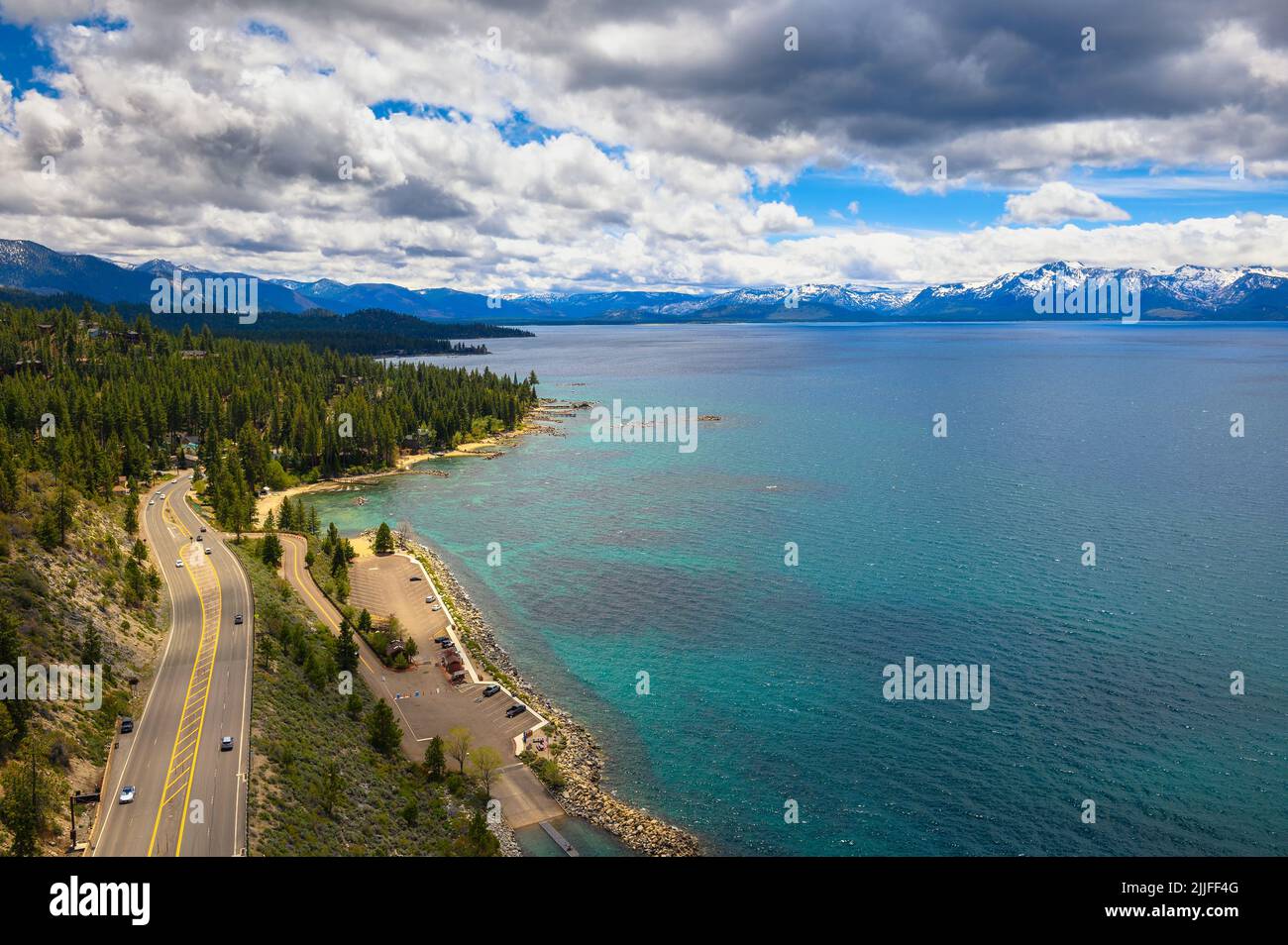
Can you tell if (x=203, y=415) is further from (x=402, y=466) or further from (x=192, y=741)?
(x=192, y=741)

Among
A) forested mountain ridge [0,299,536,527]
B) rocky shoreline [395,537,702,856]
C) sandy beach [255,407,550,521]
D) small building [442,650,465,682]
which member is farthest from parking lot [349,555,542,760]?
sandy beach [255,407,550,521]

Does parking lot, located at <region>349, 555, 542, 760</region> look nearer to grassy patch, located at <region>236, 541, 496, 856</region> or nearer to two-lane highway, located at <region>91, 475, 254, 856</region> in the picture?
grassy patch, located at <region>236, 541, 496, 856</region>

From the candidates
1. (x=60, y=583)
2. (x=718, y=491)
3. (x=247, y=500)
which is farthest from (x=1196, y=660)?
(x=247, y=500)

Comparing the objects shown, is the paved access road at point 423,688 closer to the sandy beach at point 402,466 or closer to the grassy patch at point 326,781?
the grassy patch at point 326,781

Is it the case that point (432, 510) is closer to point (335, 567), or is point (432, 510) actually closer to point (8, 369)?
point (335, 567)

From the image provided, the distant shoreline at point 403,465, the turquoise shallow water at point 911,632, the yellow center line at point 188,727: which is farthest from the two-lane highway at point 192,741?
the distant shoreline at point 403,465
